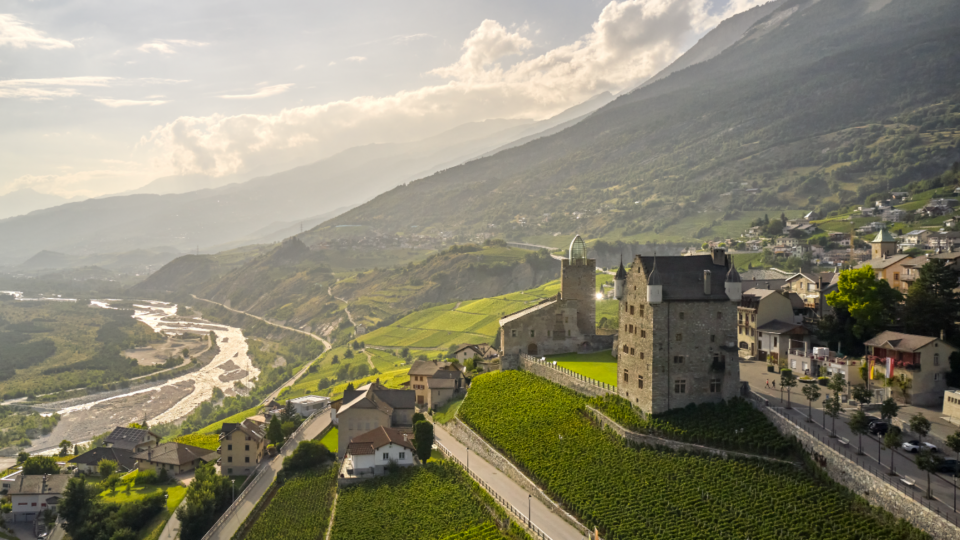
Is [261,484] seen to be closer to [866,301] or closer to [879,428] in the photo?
[879,428]

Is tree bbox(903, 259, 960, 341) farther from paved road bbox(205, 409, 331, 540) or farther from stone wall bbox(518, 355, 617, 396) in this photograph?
paved road bbox(205, 409, 331, 540)

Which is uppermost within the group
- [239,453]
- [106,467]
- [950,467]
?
[950,467]

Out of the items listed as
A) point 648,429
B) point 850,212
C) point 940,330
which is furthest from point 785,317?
point 850,212

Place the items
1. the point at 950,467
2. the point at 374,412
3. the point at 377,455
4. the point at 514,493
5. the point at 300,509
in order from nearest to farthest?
the point at 950,467
the point at 514,493
the point at 300,509
the point at 377,455
the point at 374,412

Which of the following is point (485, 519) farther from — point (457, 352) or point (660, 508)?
point (457, 352)

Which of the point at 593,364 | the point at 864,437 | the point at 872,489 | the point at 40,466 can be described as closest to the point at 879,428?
the point at 864,437

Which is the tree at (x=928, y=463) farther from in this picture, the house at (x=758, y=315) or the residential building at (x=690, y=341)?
the house at (x=758, y=315)
